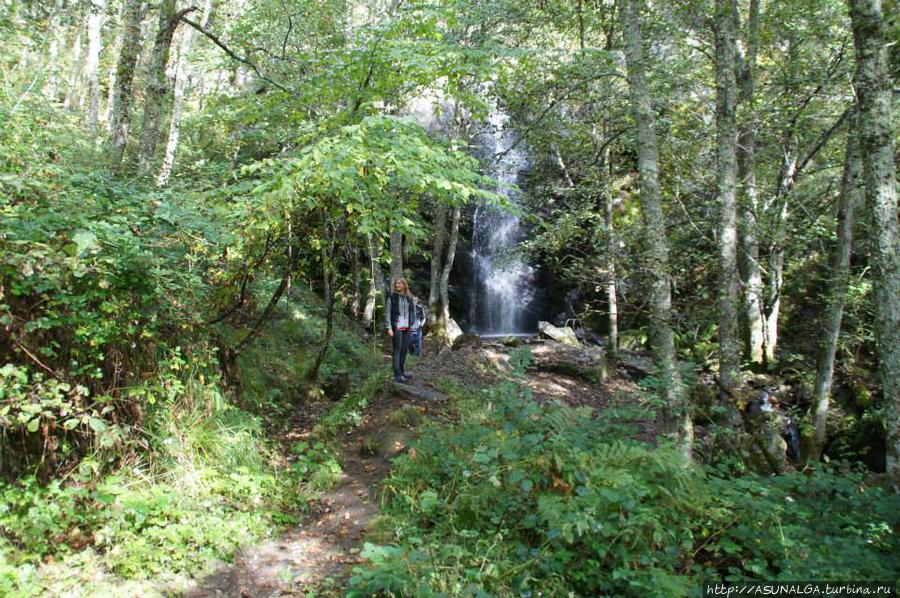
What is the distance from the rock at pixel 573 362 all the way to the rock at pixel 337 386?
5.65 metres

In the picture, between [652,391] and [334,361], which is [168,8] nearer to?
[334,361]

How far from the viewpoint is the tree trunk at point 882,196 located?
4.57 m

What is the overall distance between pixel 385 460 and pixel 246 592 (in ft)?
7.62

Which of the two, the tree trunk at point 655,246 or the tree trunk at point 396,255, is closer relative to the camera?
the tree trunk at point 655,246

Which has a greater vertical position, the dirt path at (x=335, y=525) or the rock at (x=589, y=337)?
the rock at (x=589, y=337)

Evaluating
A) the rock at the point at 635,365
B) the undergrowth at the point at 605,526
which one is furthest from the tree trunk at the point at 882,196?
the rock at the point at 635,365

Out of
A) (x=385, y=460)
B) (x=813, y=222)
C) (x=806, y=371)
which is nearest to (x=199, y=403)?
(x=385, y=460)

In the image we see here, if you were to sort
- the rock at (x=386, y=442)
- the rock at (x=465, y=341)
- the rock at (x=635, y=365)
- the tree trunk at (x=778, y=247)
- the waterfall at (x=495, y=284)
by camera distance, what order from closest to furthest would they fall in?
the rock at (x=386, y=442) < the tree trunk at (x=778, y=247) < the rock at (x=635, y=365) < the rock at (x=465, y=341) < the waterfall at (x=495, y=284)

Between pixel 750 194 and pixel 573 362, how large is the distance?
585cm

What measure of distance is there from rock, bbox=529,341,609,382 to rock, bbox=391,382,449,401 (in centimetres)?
511

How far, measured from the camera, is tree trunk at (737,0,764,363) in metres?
10.2

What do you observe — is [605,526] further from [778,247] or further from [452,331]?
[452,331]

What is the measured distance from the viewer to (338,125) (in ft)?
22.4

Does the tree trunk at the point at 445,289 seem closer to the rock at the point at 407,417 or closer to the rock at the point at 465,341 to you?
the rock at the point at 465,341
